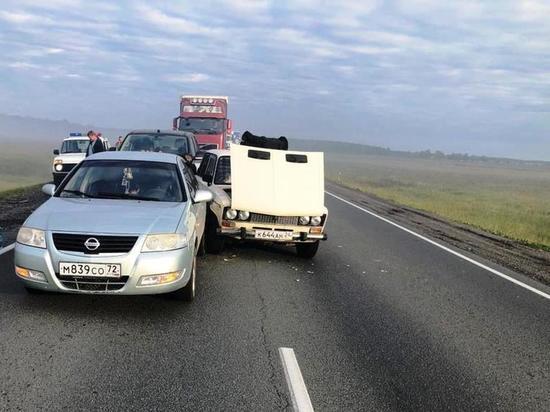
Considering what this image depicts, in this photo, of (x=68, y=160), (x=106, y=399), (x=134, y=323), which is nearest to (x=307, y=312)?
(x=134, y=323)

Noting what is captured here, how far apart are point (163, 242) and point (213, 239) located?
3.55 meters

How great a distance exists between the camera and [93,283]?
5.20 m

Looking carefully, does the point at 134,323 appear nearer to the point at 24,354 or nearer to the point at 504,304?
the point at 24,354

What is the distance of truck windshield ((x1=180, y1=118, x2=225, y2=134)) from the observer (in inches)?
1069

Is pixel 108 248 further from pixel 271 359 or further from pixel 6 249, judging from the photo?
pixel 6 249

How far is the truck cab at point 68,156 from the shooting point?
19.3 metres

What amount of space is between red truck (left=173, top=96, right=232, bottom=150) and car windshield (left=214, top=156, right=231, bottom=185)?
54.0 ft

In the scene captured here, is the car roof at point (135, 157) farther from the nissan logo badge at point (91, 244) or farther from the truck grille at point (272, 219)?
the nissan logo badge at point (91, 244)

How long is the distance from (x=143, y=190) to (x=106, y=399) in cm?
334

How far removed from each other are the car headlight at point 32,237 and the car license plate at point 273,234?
3902mm

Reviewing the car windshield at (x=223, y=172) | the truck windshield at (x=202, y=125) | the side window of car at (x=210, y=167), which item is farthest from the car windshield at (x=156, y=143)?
the truck windshield at (x=202, y=125)

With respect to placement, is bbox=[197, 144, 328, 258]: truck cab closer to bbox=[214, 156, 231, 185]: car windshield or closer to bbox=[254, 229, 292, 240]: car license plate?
bbox=[254, 229, 292, 240]: car license plate

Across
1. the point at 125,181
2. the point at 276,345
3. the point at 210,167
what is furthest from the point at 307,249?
the point at 276,345

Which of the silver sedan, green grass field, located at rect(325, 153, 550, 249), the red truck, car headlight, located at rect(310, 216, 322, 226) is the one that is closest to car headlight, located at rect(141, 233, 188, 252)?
the silver sedan
